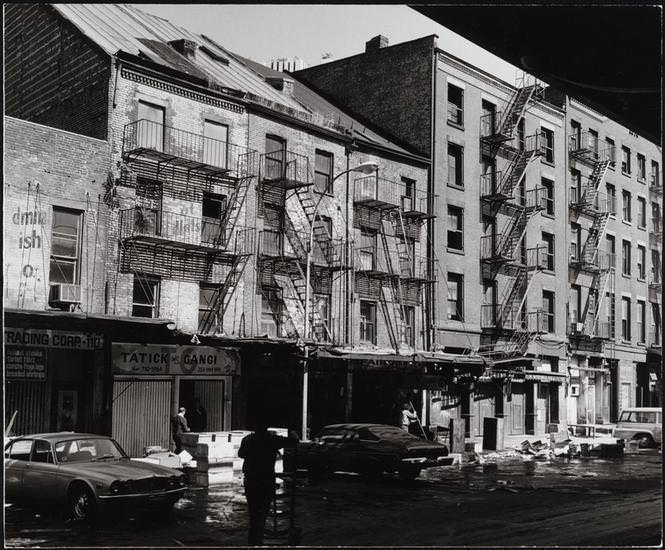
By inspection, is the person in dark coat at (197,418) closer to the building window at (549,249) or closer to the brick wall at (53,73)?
the brick wall at (53,73)

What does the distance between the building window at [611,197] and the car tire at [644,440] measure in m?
16.7

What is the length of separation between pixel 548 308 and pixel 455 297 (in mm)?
8616

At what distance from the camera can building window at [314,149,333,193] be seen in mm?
33844

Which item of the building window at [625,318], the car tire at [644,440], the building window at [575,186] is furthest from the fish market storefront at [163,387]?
the building window at [625,318]

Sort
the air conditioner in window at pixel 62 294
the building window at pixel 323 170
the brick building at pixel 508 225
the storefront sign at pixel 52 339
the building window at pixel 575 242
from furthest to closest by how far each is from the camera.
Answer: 1. the building window at pixel 575 242
2. the brick building at pixel 508 225
3. the building window at pixel 323 170
4. the air conditioner in window at pixel 62 294
5. the storefront sign at pixel 52 339

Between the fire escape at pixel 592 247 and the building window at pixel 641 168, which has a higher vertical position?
the building window at pixel 641 168

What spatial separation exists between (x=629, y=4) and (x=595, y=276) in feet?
144

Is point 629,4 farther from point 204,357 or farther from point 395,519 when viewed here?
point 204,357

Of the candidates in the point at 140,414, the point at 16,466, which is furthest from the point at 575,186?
the point at 16,466

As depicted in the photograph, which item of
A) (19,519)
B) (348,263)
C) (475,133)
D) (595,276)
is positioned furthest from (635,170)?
(19,519)

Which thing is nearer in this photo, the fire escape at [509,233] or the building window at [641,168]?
the fire escape at [509,233]

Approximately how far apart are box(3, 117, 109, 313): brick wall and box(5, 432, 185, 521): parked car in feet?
28.5

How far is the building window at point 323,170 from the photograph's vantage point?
3384cm

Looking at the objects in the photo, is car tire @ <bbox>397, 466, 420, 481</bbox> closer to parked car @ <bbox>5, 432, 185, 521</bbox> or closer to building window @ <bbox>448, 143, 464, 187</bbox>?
parked car @ <bbox>5, 432, 185, 521</bbox>
